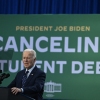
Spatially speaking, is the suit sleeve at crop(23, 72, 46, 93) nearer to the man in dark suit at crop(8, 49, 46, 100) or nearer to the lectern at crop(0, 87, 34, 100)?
the man in dark suit at crop(8, 49, 46, 100)

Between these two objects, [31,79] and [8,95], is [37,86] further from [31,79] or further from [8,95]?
[8,95]

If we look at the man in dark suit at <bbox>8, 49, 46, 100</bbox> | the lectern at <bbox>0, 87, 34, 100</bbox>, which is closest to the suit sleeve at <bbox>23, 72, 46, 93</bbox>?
the man in dark suit at <bbox>8, 49, 46, 100</bbox>

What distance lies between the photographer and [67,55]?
5.73 metres

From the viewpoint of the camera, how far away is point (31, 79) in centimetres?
350

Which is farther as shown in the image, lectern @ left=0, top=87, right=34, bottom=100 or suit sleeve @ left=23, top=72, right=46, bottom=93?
suit sleeve @ left=23, top=72, right=46, bottom=93

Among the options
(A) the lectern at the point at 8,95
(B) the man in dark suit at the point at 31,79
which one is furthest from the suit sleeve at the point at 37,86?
(A) the lectern at the point at 8,95

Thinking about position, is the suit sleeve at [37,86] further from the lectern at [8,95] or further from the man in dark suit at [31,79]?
the lectern at [8,95]

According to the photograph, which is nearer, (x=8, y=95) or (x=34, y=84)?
(x=8, y=95)

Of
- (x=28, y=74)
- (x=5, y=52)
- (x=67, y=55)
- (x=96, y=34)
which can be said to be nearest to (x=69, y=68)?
(x=67, y=55)

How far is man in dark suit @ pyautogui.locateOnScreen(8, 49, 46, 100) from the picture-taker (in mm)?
3387

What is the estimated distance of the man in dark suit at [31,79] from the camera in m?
3.39

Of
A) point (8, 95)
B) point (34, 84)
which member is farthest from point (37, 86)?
point (8, 95)

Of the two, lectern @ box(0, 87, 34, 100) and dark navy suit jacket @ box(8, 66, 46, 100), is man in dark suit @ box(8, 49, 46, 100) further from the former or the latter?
lectern @ box(0, 87, 34, 100)

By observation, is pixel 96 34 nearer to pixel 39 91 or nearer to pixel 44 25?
pixel 44 25
